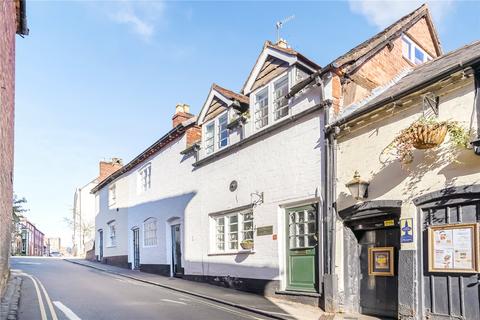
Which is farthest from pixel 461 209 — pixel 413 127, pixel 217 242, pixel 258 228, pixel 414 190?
pixel 217 242

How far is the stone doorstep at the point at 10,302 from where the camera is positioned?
8595 mm

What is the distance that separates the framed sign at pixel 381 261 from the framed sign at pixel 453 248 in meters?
1.19

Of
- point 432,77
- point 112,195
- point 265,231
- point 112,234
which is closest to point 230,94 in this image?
point 265,231

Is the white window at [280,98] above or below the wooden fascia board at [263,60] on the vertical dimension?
below

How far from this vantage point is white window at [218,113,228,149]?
1611 cm

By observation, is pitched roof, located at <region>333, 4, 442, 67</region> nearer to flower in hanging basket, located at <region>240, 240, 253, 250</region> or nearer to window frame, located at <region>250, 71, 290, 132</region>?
window frame, located at <region>250, 71, 290, 132</region>

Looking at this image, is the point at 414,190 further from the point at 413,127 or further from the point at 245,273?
the point at 245,273

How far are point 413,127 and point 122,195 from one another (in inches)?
797

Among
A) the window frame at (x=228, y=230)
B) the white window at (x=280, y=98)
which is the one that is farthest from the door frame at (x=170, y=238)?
the white window at (x=280, y=98)

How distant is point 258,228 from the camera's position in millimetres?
13359

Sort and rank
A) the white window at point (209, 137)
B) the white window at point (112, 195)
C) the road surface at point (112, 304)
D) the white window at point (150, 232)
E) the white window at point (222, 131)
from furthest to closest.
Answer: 1. the white window at point (112, 195)
2. the white window at point (150, 232)
3. the white window at point (209, 137)
4. the white window at point (222, 131)
5. the road surface at point (112, 304)

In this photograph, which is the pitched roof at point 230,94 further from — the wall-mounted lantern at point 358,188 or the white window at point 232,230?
the wall-mounted lantern at point 358,188

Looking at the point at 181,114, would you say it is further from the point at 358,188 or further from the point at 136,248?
the point at 358,188

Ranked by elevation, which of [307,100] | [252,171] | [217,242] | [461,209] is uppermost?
[307,100]
